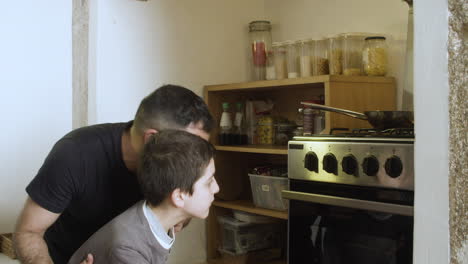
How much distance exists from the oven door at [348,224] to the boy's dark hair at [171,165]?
Answer: 0.74 metres

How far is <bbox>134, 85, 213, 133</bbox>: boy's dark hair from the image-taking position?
57.0 inches

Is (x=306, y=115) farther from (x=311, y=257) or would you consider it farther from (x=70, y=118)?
(x=70, y=118)

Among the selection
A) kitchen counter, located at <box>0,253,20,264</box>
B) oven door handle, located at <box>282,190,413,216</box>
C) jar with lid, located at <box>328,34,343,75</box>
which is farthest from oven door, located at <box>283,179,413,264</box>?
kitchen counter, located at <box>0,253,20,264</box>

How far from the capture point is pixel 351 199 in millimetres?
1826

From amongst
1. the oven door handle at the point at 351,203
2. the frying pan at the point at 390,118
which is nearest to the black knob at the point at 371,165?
the oven door handle at the point at 351,203

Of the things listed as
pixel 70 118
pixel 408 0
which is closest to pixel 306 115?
pixel 408 0

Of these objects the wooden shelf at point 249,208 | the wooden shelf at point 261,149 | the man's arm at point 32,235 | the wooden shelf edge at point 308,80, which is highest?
the wooden shelf edge at point 308,80

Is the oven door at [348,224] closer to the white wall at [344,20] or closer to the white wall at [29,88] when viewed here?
the white wall at [344,20]

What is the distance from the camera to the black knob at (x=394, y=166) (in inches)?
65.6

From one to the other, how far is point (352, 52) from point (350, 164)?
2.45 feet

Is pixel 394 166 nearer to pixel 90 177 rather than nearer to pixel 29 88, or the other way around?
pixel 90 177

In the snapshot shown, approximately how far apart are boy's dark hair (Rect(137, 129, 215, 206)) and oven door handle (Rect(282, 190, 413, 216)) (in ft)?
2.36

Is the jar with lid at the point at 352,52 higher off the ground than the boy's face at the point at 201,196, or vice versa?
the jar with lid at the point at 352,52

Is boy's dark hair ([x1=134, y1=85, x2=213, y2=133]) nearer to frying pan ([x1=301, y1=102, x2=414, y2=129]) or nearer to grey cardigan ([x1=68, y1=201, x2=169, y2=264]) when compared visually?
grey cardigan ([x1=68, y1=201, x2=169, y2=264])
